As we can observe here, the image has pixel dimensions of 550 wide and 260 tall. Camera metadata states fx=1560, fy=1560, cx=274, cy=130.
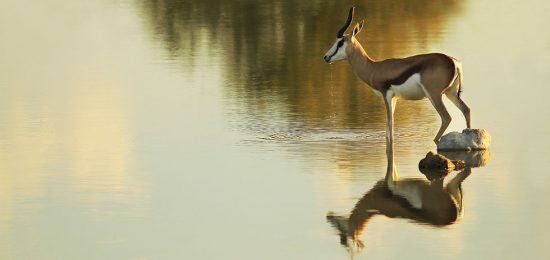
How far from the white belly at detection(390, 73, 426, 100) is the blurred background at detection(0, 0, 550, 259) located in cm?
60

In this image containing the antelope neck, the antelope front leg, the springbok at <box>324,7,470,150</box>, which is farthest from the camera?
the antelope neck

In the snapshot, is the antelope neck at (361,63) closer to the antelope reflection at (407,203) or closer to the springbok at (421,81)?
the springbok at (421,81)

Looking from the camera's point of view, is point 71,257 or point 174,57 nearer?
point 71,257

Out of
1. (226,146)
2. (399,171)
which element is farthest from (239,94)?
(399,171)

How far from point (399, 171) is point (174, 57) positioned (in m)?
12.0

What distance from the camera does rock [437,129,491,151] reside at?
1738 cm

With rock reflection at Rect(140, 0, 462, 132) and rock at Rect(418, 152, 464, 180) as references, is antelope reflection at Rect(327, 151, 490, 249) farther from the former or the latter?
rock reflection at Rect(140, 0, 462, 132)

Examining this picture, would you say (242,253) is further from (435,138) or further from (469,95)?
(469,95)

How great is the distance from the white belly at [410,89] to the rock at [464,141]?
899 mm

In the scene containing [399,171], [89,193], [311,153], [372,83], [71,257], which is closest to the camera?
[71,257]

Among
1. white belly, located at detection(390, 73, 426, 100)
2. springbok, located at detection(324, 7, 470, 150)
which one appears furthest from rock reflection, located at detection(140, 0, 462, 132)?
white belly, located at detection(390, 73, 426, 100)

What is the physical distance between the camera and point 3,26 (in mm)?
32688

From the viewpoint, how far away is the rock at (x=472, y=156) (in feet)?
54.2

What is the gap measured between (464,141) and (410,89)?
108 cm
